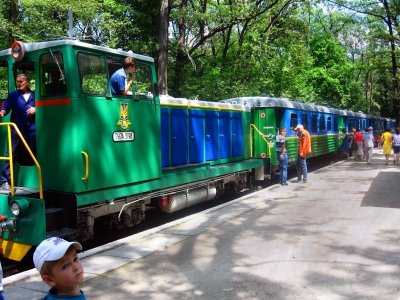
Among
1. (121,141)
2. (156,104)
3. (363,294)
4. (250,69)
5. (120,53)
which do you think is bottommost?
(363,294)

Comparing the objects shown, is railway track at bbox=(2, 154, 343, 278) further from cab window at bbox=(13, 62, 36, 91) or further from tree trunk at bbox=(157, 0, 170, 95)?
tree trunk at bbox=(157, 0, 170, 95)

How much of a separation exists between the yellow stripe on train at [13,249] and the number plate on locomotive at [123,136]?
2.17 metres

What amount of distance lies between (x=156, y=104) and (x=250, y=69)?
16614mm

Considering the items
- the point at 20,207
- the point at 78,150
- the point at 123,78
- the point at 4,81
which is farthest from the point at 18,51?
the point at 20,207

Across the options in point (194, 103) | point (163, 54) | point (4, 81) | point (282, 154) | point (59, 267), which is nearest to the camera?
point (59, 267)

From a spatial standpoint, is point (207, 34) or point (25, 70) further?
point (207, 34)

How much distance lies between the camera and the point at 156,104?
7793mm

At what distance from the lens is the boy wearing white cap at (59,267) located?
6.78ft

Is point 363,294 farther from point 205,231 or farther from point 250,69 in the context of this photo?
point 250,69

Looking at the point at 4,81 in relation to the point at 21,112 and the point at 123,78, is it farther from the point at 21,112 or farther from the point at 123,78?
the point at 123,78

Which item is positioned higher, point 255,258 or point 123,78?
point 123,78

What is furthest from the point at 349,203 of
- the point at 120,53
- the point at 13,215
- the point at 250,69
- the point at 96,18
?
the point at 250,69

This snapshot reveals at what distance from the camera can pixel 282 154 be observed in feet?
45.2

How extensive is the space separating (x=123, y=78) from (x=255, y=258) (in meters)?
3.65
